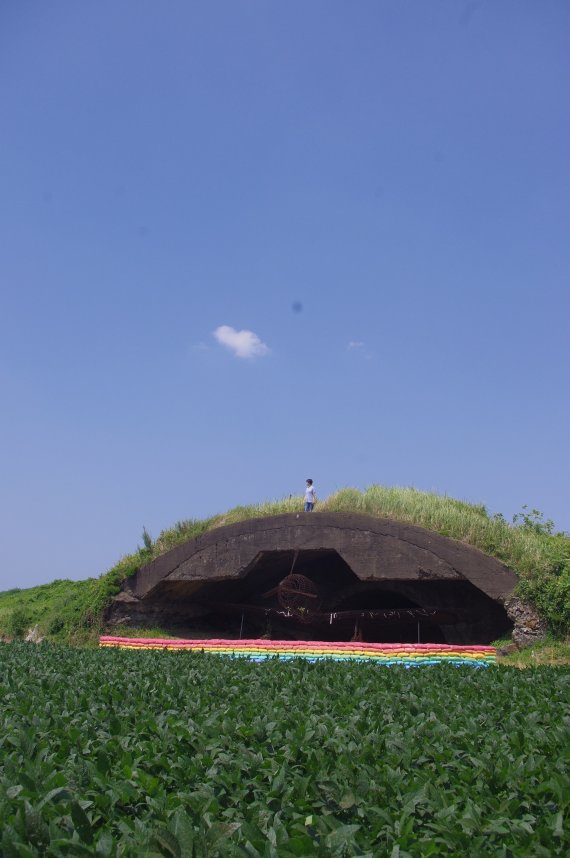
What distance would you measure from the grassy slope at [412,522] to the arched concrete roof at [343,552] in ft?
1.37


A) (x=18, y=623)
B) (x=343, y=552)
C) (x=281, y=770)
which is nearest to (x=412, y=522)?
(x=343, y=552)

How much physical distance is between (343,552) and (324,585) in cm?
357

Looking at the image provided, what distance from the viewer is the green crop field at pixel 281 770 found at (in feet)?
9.35

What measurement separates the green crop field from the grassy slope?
7399mm

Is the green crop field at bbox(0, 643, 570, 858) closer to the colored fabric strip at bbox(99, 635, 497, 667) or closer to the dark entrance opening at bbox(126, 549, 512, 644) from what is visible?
the colored fabric strip at bbox(99, 635, 497, 667)

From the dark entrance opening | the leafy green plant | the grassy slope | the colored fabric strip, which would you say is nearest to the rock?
the grassy slope

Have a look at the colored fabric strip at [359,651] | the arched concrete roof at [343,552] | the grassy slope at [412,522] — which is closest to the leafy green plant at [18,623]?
the grassy slope at [412,522]

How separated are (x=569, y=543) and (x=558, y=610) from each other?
1.82 metres

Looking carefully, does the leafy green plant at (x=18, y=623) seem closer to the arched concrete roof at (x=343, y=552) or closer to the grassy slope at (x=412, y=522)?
the grassy slope at (x=412, y=522)

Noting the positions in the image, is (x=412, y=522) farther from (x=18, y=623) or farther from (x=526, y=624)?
(x=18, y=623)

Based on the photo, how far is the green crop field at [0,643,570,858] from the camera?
9.35ft

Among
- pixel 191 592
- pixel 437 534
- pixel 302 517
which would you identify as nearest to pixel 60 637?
pixel 191 592

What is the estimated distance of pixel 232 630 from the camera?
70.0 ft

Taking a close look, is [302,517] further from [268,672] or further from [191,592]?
[268,672]
